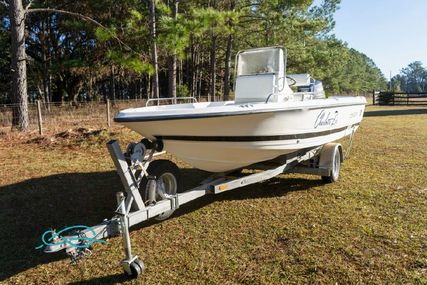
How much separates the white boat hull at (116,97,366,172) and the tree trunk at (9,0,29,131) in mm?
7557

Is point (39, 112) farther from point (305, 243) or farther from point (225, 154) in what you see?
point (305, 243)

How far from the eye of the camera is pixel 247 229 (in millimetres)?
3902

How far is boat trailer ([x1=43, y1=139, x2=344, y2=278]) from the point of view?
111 inches

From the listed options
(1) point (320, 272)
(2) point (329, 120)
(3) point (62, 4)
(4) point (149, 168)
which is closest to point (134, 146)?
(4) point (149, 168)

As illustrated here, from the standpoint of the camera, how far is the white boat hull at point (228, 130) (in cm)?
366

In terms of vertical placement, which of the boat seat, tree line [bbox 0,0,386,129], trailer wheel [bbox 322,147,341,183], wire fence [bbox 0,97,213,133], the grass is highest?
tree line [bbox 0,0,386,129]

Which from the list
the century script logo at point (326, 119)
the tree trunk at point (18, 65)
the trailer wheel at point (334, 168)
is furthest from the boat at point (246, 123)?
the tree trunk at point (18, 65)

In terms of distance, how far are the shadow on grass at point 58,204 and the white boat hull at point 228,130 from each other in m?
0.85

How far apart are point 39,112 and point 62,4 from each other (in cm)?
1145

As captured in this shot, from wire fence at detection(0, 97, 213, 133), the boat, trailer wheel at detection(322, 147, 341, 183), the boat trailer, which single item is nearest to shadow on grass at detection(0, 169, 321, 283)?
trailer wheel at detection(322, 147, 341, 183)

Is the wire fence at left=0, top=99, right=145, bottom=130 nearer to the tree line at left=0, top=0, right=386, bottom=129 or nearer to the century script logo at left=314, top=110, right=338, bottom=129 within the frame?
the tree line at left=0, top=0, right=386, bottom=129

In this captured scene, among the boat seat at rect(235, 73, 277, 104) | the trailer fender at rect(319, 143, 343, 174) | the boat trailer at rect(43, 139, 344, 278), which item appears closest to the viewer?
the boat trailer at rect(43, 139, 344, 278)

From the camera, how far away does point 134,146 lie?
357 centimetres

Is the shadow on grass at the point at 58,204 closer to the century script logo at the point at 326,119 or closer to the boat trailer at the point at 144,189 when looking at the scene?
the boat trailer at the point at 144,189
